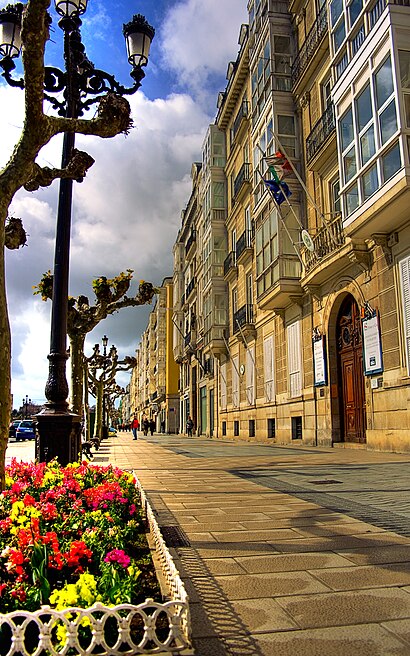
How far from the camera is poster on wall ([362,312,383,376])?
14.4 meters

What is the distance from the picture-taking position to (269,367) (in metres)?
24.3

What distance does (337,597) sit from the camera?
2973mm

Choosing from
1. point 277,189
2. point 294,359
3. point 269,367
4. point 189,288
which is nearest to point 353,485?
point 294,359

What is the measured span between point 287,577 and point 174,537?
4.76ft

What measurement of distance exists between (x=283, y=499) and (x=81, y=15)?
780 centimetres

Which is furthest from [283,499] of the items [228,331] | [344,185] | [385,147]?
[228,331]

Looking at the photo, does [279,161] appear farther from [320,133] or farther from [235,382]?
[235,382]

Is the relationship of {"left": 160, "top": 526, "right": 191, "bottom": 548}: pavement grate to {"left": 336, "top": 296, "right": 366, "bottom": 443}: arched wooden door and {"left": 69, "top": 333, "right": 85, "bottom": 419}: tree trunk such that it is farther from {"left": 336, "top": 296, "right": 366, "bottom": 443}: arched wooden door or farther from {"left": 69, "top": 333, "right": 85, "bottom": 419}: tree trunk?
{"left": 336, "top": 296, "right": 366, "bottom": 443}: arched wooden door

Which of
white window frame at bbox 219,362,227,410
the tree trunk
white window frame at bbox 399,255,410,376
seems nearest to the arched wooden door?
white window frame at bbox 399,255,410,376

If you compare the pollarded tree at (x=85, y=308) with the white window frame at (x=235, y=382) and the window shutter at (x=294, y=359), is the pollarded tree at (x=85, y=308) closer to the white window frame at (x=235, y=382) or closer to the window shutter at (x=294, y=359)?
the window shutter at (x=294, y=359)

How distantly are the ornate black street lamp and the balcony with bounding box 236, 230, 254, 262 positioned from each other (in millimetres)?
19528

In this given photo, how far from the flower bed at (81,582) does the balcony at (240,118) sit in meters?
27.7

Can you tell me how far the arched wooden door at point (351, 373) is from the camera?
16406mm

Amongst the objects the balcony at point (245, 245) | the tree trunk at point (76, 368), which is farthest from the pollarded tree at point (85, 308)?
the balcony at point (245, 245)
